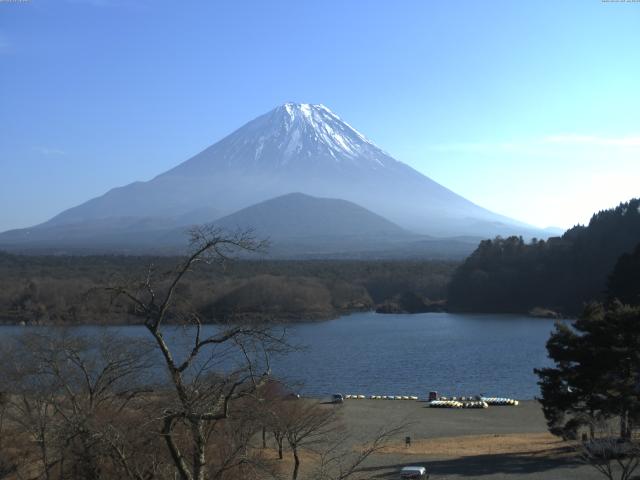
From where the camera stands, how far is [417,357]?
1009 inches

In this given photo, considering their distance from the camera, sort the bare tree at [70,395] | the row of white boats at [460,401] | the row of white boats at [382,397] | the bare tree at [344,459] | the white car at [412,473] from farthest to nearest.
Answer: the row of white boats at [382,397] < the row of white boats at [460,401] < the white car at [412,473] < the bare tree at [344,459] < the bare tree at [70,395]

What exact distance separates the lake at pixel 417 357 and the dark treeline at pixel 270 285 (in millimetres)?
3057

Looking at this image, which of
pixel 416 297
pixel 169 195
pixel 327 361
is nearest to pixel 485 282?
pixel 416 297

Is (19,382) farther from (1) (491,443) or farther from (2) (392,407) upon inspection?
(2) (392,407)

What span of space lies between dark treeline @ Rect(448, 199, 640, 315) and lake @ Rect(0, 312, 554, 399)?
4565 mm

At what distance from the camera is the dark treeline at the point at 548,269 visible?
41.2 meters

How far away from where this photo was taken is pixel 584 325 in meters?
11.7

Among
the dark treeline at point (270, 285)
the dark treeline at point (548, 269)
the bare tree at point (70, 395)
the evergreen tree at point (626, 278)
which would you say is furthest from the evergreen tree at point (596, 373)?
the dark treeline at point (548, 269)

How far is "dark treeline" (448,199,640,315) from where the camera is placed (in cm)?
4116

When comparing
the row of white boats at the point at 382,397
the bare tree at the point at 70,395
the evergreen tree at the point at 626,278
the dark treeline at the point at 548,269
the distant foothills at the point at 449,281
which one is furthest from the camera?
the dark treeline at the point at 548,269

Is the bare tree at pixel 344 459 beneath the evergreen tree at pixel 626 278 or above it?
beneath

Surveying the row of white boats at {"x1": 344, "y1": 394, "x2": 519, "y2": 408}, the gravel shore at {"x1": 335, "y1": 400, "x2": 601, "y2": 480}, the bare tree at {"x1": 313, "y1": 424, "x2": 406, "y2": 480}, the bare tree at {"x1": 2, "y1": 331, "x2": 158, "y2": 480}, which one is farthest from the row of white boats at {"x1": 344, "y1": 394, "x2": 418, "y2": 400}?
the bare tree at {"x1": 2, "y1": 331, "x2": 158, "y2": 480}

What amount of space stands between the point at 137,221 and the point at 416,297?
76088 mm

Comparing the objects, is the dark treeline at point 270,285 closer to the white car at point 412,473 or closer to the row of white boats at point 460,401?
the row of white boats at point 460,401
